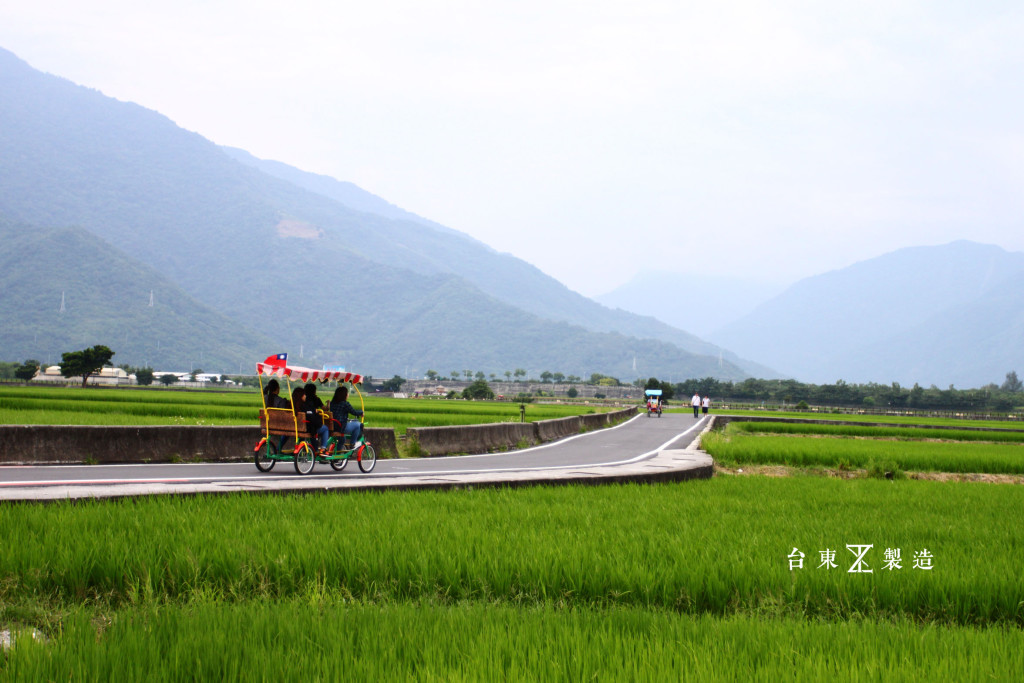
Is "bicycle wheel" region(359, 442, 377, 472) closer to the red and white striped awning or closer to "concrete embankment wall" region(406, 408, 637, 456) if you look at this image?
the red and white striped awning

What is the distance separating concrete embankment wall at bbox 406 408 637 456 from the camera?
70.2 ft

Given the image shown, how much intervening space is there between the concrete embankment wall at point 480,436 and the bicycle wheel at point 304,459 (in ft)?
20.3

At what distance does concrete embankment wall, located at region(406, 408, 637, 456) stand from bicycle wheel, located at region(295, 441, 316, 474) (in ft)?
20.3

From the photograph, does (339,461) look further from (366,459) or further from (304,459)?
(304,459)

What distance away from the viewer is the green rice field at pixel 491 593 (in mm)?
4090

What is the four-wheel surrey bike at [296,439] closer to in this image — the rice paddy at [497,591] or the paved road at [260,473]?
the paved road at [260,473]

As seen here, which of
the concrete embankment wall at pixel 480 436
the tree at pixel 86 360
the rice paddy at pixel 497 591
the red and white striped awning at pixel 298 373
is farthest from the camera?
the tree at pixel 86 360

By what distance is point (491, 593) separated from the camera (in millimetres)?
6086

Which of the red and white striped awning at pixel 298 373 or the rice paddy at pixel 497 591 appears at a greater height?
the red and white striped awning at pixel 298 373

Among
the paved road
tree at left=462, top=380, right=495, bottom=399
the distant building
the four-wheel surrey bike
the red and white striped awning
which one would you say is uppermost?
the red and white striped awning

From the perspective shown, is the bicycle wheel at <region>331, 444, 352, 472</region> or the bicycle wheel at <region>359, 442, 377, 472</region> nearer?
the bicycle wheel at <region>331, 444, 352, 472</region>

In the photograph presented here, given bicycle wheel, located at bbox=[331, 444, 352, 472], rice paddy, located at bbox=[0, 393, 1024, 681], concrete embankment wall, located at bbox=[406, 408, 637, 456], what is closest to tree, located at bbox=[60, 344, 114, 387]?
concrete embankment wall, located at bbox=[406, 408, 637, 456]

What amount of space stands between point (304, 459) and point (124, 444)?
4.07m

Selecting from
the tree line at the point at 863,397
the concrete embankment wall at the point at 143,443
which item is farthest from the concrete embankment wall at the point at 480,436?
the tree line at the point at 863,397
